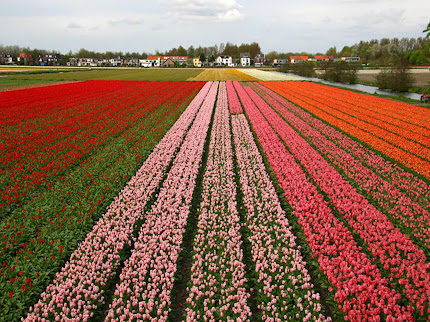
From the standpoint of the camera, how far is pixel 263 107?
2881cm

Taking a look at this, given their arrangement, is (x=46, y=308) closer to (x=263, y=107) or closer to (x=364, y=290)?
(x=364, y=290)

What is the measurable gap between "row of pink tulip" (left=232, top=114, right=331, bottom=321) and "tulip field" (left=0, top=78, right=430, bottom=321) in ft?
0.14

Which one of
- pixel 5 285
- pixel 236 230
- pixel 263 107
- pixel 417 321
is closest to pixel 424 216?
pixel 417 321

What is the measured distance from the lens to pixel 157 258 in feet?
24.2

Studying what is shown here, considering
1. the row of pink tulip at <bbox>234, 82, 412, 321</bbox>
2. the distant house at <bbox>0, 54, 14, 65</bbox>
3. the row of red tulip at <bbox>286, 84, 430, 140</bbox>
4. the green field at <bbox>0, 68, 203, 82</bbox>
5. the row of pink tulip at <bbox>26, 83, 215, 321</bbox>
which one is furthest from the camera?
the distant house at <bbox>0, 54, 14, 65</bbox>

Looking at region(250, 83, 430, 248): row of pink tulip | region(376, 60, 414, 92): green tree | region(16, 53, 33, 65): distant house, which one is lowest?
region(250, 83, 430, 248): row of pink tulip

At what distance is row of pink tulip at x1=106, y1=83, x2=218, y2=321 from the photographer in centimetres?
602

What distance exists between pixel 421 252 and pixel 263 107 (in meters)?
22.8

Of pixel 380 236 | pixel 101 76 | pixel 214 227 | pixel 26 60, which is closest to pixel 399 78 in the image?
pixel 380 236

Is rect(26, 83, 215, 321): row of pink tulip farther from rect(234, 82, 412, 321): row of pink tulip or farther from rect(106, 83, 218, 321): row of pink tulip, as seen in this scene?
rect(234, 82, 412, 321): row of pink tulip

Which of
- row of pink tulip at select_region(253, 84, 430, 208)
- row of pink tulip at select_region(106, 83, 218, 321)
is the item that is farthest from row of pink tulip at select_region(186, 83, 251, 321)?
row of pink tulip at select_region(253, 84, 430, 208)

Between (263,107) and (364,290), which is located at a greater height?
(263,107)

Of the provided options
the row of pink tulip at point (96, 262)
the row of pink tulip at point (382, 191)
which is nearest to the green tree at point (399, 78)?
the row of pink tulip at point (382, 191)

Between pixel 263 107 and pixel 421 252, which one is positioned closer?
pixel 421 252
